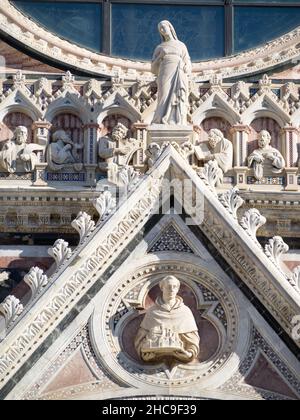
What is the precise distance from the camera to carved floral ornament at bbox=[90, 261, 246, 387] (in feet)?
70.9

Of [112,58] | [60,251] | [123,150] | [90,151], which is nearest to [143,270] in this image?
[60,251]

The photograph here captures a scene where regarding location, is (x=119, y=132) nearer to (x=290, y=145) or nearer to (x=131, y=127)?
(x=131, y=127)

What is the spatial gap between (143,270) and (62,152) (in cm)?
199

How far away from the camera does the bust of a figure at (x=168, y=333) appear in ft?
70.7

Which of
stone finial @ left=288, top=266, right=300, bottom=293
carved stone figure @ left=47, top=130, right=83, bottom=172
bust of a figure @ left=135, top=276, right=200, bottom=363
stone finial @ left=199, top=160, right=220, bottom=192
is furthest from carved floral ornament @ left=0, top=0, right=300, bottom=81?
bust of a figure @ left=135, top=276, right=200, bottom=363

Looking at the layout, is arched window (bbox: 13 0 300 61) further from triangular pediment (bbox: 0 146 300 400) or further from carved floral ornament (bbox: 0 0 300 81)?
triangular pediment (bbox: 0 146 300 400)

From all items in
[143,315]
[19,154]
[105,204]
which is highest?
[19,154]

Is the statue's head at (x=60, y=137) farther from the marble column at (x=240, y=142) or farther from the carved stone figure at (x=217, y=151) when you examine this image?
the marble column at (x=240, y=142)

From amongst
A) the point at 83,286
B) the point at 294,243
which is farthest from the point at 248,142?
the point at 83,286

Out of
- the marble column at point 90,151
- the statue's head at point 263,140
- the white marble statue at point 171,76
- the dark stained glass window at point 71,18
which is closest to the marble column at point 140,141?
the marble column at point 90,151

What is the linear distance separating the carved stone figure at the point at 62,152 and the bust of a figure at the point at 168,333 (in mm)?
2275

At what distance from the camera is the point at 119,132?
23.6 metres

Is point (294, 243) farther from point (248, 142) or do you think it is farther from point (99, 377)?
point (99, 377)
